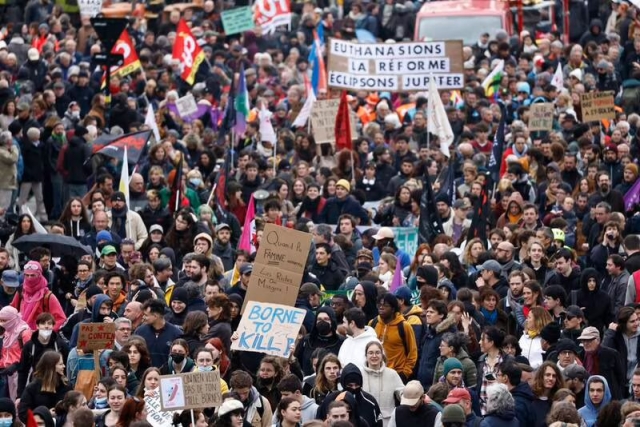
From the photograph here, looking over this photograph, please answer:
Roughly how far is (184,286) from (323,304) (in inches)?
48.4

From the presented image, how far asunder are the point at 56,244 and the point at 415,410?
22.9ft

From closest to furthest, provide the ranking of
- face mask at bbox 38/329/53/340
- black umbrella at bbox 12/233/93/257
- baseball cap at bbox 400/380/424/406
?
1. baseball cap at bbox 400/380/424/406
2. face mask at bbox 38/329/53/340
3. black umbrella at bbox 12/233/93/257

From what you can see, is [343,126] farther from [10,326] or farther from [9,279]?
[10,326]

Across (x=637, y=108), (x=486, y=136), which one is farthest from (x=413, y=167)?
(x=637, y=108)

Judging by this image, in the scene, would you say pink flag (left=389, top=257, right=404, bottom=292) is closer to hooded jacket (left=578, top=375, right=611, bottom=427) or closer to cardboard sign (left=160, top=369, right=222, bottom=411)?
hooded jacket (left=578, top=375, right=611, bottom=427)

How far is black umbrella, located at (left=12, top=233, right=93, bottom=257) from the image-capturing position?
20.4 metres

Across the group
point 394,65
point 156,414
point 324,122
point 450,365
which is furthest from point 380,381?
point 394,65

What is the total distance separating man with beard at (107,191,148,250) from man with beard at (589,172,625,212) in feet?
15.9

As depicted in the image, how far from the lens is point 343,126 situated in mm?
27141

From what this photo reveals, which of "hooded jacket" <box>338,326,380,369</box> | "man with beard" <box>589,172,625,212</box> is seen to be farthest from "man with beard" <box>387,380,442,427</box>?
"man with beard" <box>589,172,625,212</box>

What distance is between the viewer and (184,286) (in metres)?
18.0

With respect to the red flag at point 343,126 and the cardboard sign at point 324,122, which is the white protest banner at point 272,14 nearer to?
the cardboard sign at point 324,122

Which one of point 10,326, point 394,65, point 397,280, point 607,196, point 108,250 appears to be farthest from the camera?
point 394,65

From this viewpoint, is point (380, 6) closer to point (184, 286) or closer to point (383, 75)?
point (383, 75)
